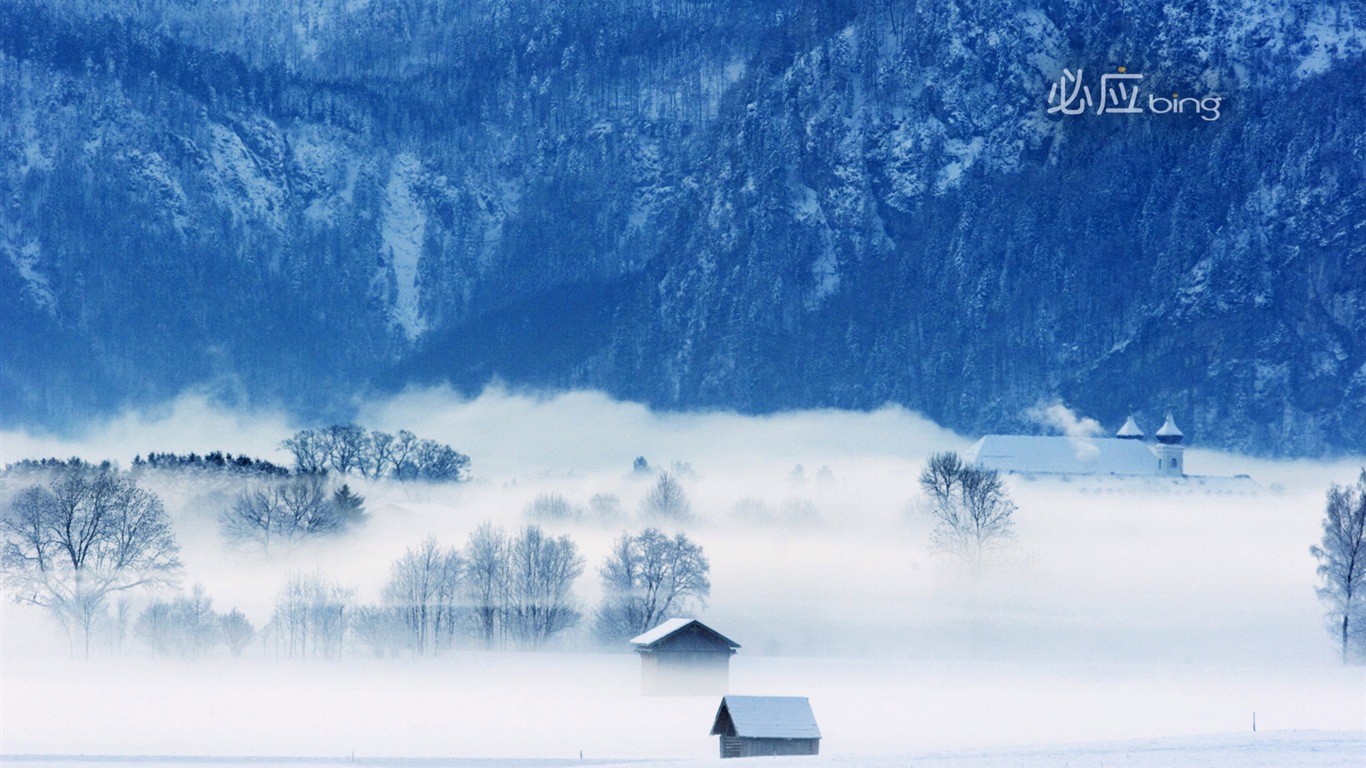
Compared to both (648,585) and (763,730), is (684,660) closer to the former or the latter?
(763,730)

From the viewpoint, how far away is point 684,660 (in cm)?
10131

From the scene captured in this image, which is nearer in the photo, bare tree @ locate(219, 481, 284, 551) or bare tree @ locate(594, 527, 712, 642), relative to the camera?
bare tree @ locate(594, 527, 712, 642)

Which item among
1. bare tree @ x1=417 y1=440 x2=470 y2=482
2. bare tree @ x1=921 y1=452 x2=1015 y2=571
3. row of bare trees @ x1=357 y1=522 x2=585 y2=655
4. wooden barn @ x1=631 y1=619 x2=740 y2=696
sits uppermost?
bare tree @ x1=417 y1=440 x2=470 y2=482

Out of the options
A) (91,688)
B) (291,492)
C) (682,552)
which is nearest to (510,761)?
(91,688)

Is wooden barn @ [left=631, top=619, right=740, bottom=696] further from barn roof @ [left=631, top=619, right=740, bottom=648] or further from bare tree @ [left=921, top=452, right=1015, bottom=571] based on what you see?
bare tree @ [left=921, top=452, right=1015, bottom=571]

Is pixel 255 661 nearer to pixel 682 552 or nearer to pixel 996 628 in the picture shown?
pixel 682 552

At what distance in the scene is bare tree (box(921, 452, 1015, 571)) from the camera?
140250 millimetres

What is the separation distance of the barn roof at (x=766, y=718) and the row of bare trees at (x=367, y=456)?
4333 inches

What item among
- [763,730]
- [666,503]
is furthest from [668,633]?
[666,503]

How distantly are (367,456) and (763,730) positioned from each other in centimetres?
11978

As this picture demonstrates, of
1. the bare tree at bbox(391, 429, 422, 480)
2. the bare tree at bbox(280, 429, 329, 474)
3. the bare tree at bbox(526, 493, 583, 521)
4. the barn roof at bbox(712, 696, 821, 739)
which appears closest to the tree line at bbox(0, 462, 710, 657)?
the bare tree at bbox(526, 493, 583, 521)

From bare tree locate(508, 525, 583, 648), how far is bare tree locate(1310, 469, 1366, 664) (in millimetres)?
45951

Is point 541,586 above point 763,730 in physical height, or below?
above

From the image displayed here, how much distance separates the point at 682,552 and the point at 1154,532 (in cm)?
6484
